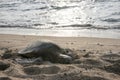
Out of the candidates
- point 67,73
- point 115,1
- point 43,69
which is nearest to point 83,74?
point 67,73

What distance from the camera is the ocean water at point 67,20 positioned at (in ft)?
32.8

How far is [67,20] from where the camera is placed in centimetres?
1195

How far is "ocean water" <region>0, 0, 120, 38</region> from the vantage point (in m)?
9.98

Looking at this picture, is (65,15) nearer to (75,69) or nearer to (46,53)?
(46,53)

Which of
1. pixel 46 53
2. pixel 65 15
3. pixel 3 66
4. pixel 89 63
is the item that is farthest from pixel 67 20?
pixel 3 66

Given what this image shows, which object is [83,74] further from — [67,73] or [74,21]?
[74,21]

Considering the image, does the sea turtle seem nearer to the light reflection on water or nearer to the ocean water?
the ocean water

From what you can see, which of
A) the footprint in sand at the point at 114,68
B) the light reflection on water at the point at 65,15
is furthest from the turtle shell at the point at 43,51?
the light reflection on water at the point at 65,15

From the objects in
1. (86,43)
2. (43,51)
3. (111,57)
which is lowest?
(86,43)

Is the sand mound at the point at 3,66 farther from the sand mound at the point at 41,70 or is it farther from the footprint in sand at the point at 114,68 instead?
the footprint in sand at the point at 114,68

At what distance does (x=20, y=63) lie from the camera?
5.32 m

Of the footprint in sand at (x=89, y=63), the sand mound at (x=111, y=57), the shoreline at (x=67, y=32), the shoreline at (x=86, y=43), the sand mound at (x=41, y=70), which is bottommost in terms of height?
the shoreline at (x=67, y=32)

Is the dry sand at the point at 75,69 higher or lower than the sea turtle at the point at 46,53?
lower

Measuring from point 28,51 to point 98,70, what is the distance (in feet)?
4.84
